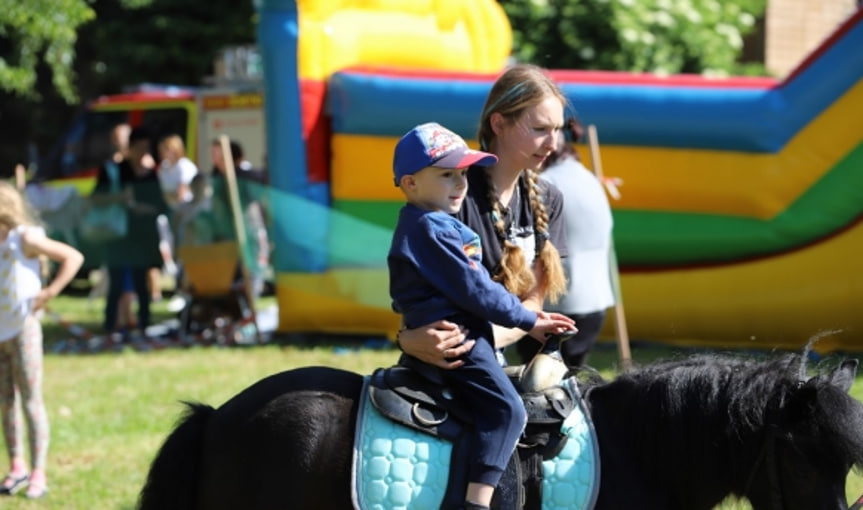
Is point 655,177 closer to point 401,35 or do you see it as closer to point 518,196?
point 401,35

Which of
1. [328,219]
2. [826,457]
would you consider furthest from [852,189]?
[826,457]

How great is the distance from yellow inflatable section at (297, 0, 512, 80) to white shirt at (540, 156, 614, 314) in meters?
4.86

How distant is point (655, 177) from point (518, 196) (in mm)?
6109

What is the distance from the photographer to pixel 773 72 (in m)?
19.4

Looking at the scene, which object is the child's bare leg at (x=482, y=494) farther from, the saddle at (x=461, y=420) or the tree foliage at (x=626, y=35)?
the tree foliage at (x=626, y=35)

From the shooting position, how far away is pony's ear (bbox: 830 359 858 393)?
10.6ft

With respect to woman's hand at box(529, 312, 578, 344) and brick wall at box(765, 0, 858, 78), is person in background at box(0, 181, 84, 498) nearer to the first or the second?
woman's hand at box(529, 312, 578, 344)

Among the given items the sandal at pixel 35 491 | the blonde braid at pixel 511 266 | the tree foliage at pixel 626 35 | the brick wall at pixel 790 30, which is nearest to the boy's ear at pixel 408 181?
the blonde braid at pixel 511 266

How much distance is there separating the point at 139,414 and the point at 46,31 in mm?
6670

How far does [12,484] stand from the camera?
21.5 feet

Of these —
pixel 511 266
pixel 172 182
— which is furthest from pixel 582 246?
pixel 172 182

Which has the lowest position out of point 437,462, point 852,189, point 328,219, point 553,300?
point 328,219

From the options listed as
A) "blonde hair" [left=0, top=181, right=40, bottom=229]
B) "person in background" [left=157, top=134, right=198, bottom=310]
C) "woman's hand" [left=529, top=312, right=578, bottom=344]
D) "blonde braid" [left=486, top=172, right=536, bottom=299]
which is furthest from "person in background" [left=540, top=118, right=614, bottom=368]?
"person in background" [left=157, top=134, right=198, bottom=310]

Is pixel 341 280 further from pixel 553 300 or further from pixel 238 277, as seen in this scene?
pixel 553 300
